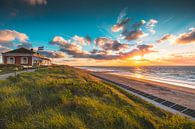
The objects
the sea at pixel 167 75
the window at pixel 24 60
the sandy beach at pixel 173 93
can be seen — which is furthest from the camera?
the window at pixel 24 60

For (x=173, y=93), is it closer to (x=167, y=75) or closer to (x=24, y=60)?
(x=24, y=60)

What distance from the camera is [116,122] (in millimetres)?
4480

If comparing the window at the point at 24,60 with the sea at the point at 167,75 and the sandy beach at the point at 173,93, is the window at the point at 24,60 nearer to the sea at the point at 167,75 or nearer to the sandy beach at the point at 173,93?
the sandy beach at the point at 173,93

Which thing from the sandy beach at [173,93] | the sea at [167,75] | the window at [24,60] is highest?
the window at [24,60]

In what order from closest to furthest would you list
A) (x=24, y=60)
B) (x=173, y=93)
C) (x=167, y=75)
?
(x=173, y=93)
(x=24, y=60)
(x=167, y=75)

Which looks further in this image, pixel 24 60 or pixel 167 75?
pixel 167 75

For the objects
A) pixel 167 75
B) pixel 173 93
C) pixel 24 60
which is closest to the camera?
pixel 173 93

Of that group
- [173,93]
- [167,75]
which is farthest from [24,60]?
[167,75]

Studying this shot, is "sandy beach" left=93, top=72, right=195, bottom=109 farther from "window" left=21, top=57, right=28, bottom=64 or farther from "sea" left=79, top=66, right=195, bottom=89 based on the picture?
"window" left=21, top=57, right=28, bottom=64

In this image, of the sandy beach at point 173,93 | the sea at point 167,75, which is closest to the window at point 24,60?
the sandy beach at point 173,93

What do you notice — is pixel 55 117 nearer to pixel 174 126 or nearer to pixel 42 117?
pixel 42 117

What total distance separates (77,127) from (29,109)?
6.92ft

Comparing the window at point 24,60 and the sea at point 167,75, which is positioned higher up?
the window at point 24,60

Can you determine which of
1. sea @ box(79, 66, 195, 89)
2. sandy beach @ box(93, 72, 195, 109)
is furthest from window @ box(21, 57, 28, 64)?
sea @ box(79, 66, 195, 89)
